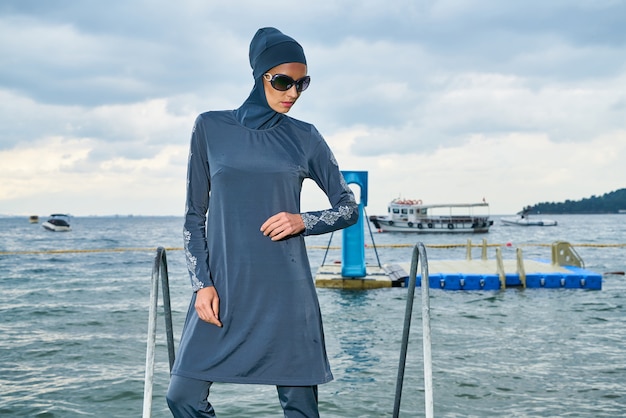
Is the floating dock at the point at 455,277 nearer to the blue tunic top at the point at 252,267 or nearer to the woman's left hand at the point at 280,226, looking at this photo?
the blue tunic top at the point at 252,267

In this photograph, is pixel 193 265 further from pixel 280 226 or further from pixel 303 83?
pixel 303 83

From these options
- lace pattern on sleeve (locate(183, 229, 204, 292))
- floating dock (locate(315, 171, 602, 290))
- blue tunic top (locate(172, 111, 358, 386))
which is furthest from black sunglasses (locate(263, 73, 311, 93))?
floating dock (locate(315, 171, 602, 290))

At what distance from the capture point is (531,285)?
1981cm

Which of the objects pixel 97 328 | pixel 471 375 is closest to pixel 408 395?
pixel 471 375

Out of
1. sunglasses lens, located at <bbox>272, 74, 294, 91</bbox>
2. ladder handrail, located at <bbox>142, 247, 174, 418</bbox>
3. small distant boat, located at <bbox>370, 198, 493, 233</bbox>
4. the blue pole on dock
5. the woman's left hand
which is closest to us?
the woman's left hand

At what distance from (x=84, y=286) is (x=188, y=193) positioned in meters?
26.0

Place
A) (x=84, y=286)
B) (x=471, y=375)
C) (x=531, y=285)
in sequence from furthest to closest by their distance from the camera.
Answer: (x=84, y=286)
(x=531, y=285)
(x=471, y=375)

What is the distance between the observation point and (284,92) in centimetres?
253

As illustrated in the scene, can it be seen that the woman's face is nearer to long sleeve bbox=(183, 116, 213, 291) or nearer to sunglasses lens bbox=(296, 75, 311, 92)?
sunglasses lens bbox=(296, 75, 311, 92)

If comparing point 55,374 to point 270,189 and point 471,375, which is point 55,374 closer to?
point 471,375

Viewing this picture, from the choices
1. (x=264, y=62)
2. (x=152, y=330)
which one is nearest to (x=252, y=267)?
(x=152, y=330)

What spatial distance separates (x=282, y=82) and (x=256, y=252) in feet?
2.20

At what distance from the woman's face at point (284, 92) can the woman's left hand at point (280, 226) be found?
0.45 meters

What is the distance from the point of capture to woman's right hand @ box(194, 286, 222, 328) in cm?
249
